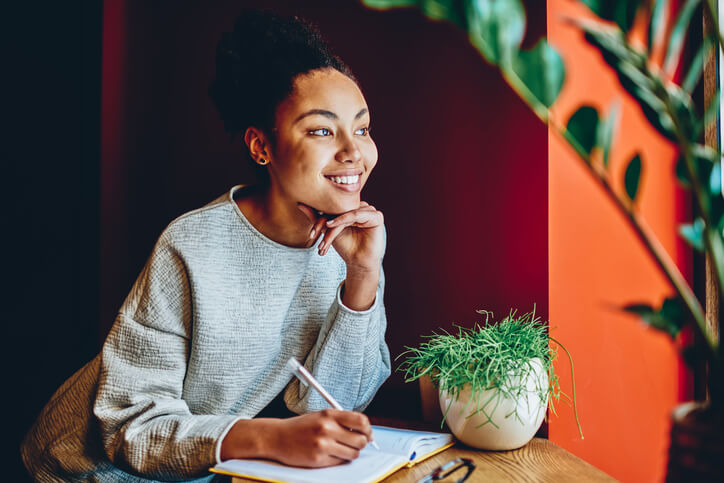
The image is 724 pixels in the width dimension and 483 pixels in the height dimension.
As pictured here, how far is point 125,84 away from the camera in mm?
1966

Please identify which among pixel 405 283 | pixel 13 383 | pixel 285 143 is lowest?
pixel 13 383

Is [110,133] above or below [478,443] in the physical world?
above

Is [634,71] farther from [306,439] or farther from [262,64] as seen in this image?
[262,64]

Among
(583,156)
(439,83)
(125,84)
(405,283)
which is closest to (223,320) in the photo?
(405,283)

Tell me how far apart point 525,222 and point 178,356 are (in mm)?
805

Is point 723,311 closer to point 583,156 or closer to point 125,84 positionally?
point 583,156

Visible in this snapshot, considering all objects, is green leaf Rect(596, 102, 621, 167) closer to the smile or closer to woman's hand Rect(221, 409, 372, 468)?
woman's hand Rect(221, 409, 372, 468)

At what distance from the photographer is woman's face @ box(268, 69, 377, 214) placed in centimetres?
128

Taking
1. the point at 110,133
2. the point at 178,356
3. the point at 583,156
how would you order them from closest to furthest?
the point at 583,156
the point at 178,356
the point at 110,133

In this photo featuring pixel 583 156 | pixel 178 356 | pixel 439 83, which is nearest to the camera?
pixel 583 156

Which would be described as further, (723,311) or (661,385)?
(661,385)

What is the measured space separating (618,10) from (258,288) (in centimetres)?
100

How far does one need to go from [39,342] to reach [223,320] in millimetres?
1060

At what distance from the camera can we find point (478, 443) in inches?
42.5
